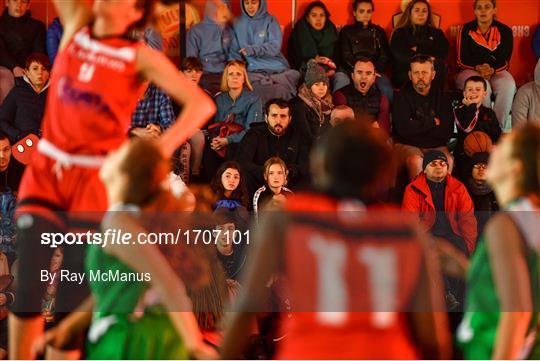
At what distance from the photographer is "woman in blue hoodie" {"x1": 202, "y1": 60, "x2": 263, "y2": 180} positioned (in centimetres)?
852

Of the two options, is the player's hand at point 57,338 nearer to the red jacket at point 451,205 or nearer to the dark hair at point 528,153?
the dark hair at point 528,153

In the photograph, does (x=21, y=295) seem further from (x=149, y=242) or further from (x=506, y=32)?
(x=506, y=32)

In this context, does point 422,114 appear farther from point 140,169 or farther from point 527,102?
point 140,169

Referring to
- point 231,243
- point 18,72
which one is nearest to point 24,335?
point 231,243

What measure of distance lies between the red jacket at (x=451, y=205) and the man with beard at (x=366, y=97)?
44.8 inches

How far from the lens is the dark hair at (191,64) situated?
8.57 m

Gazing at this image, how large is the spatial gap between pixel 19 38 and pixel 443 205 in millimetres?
3599

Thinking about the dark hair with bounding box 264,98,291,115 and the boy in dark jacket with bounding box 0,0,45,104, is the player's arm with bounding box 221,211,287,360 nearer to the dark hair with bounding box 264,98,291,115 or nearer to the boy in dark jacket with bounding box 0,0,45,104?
the dark hair with bounding box 264,98,291,115

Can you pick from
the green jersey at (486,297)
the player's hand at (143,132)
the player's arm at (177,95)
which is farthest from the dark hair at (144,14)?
the player's hand at (143,132)

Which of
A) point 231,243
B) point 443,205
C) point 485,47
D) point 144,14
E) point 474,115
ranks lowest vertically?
point 231,243

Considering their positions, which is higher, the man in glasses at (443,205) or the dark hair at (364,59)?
the dark hair at (364,59)

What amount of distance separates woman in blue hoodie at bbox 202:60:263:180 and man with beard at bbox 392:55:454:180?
3.53 ft

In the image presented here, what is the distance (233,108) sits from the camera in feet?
28.6

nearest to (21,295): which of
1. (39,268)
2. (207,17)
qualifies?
(39,268)
